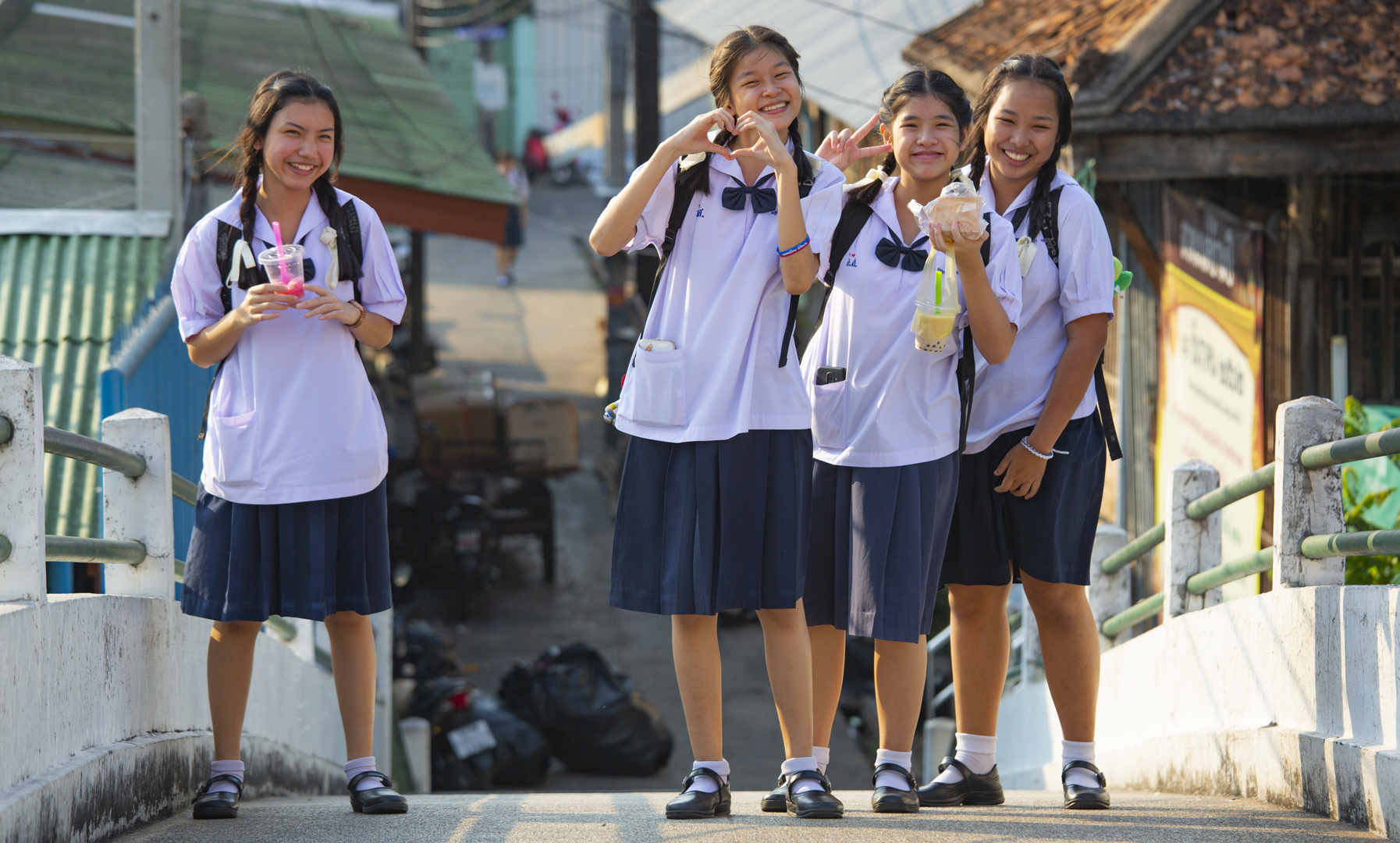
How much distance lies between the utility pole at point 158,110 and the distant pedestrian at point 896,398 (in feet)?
16.0

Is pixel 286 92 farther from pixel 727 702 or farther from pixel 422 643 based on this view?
pixel 727 702

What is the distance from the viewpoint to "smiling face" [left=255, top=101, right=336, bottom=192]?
12.0 feet

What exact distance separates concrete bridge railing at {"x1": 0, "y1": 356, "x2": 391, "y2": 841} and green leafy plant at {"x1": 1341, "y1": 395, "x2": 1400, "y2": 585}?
3.55 m

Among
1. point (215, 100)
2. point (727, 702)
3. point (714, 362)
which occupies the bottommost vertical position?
point (727, 702)

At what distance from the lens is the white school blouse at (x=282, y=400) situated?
11.8 ft

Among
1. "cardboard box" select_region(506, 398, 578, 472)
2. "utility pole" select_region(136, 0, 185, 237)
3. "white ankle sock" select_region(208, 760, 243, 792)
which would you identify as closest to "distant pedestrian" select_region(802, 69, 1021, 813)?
"white ankle sock" select_region(208, 760, 243, 792)

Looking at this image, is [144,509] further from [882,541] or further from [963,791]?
[963,791]

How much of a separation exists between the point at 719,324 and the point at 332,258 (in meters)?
1.08

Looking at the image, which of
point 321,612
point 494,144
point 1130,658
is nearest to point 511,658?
point 1130,658

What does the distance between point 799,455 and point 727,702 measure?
7.00 meters

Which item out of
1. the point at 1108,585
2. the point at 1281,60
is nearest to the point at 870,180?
the point at 1108,585

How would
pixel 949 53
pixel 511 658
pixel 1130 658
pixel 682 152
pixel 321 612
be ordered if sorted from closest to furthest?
pixel 682 152 < pixel 321 612 < pixel 1130 658 < pixel 949 53 < pixel 511 658

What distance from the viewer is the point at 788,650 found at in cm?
350

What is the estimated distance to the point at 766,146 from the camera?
3.35 m
